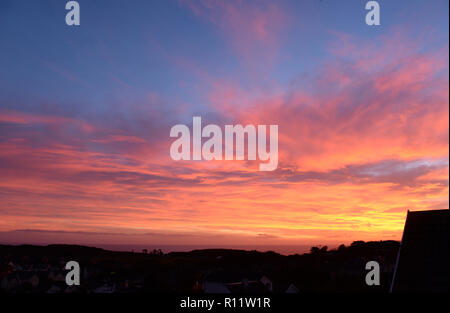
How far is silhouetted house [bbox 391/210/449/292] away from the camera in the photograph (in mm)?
16812

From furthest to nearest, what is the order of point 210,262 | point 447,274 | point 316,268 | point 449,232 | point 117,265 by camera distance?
point 117,265 → point 210,262 → point 316,268 → point 449,232 → point 447,274

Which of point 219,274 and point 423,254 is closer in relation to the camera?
point 423,254

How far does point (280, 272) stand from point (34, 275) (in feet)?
133

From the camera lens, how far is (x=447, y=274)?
16047 millimetres

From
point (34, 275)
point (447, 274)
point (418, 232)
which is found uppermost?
point (418, 232)

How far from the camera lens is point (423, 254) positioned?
18.0m

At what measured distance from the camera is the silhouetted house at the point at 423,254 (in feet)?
55.2

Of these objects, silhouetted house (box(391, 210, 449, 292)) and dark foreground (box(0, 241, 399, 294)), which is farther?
dark foreground (box(0, 241, 399, 294))

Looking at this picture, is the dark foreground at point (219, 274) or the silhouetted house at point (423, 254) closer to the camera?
the silhouetted house at point (423, 254)
